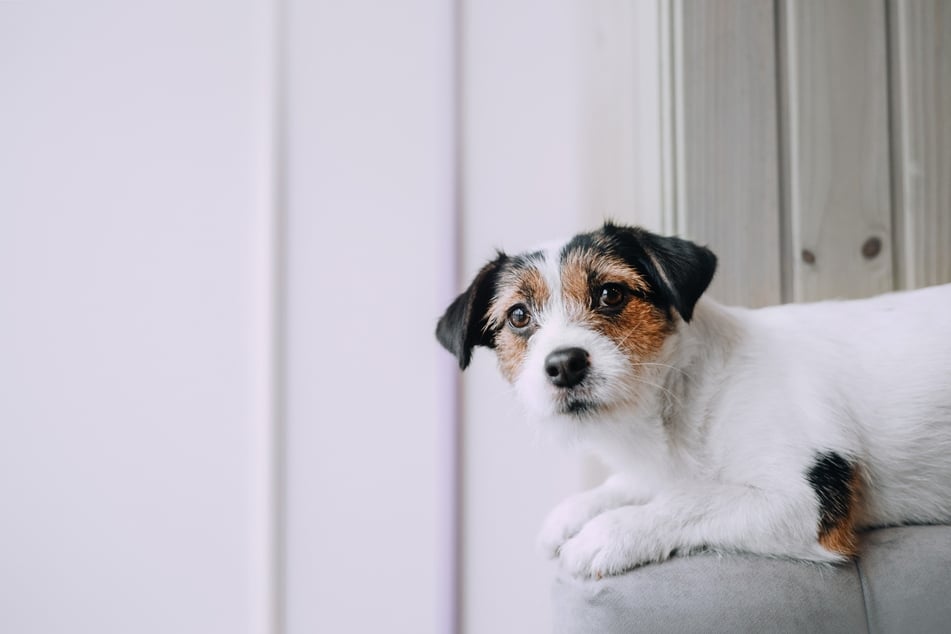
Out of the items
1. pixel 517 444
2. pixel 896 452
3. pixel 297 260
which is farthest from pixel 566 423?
pixel 297 260

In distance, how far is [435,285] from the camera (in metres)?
1.82

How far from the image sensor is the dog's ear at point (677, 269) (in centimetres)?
109

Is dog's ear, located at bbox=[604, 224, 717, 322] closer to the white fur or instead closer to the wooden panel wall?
the white fur

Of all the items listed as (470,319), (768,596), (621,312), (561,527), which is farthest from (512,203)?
(768,596)

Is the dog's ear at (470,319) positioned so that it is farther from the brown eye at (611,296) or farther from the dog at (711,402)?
the brown eye at (611,296)

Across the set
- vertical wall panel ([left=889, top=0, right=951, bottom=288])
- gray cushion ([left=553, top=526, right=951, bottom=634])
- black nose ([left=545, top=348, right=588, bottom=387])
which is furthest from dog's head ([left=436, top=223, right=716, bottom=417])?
vertical wall panel ([left=889, top=0, right=951, bottom=288])

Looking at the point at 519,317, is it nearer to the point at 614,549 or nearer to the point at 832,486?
the point at 614,549

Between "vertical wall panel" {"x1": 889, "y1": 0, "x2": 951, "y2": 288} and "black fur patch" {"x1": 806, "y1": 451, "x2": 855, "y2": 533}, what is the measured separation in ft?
3.05

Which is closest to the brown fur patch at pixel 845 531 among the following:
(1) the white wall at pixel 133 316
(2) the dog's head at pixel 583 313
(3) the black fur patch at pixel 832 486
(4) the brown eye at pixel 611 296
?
(3) the black fur patch at pixel 832 486

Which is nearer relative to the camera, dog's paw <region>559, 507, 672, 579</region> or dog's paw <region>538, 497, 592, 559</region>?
dog's paw <region>559, 507, 672, 579</region>

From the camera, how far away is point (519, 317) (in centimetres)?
127

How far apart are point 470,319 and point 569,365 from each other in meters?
0.30

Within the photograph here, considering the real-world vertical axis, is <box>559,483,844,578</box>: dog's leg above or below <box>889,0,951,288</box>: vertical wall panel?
below

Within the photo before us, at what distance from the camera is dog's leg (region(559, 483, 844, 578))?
0.96 m
